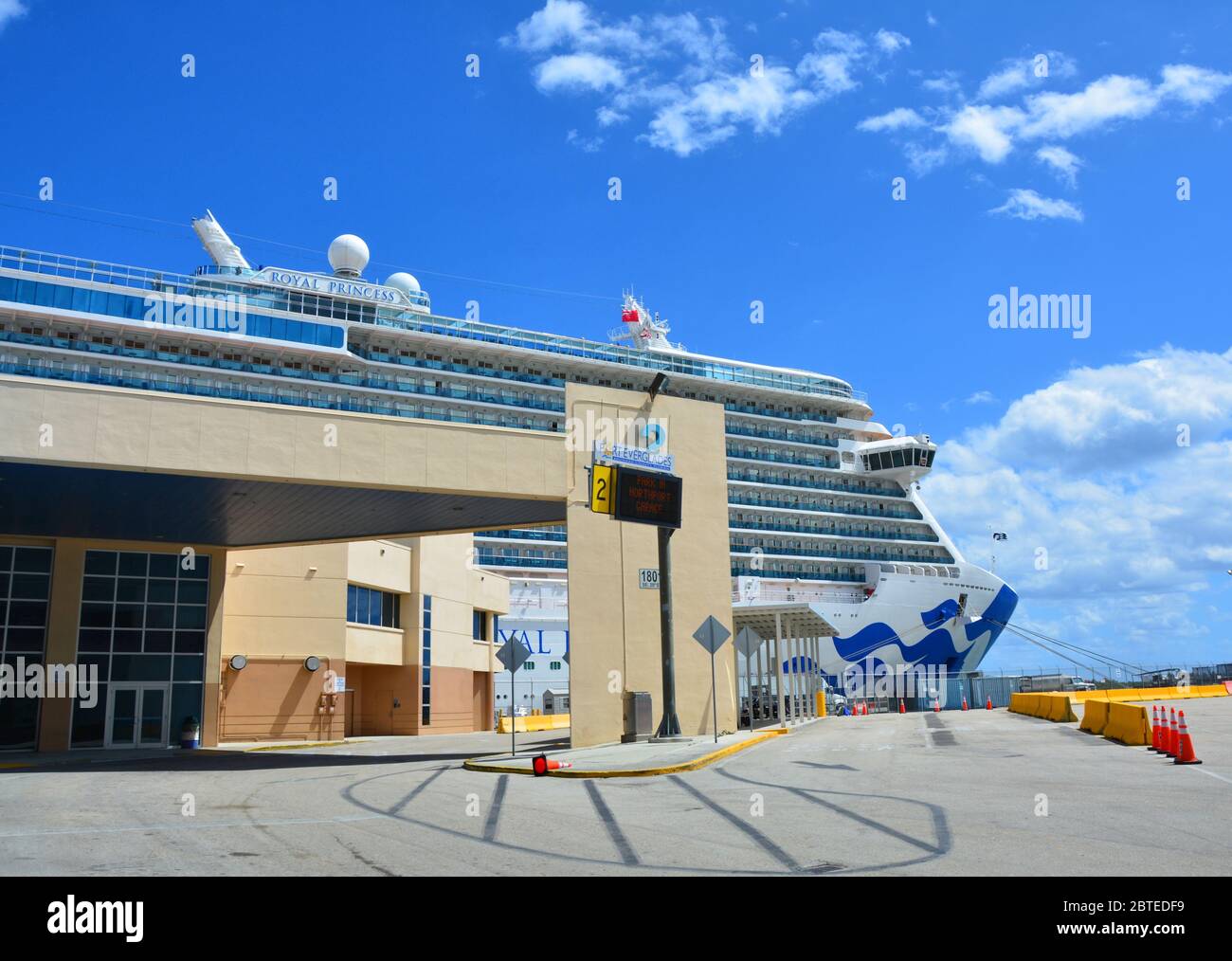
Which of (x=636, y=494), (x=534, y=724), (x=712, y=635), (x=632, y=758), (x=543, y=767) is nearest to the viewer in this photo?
(x=543, y=767)

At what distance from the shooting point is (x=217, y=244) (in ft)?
197

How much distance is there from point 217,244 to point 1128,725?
55176mm

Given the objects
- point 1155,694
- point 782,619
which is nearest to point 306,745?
point 782,619

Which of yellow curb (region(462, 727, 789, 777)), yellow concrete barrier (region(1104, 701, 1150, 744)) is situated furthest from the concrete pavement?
yellow concrete barrier (region(1104, 701, 1150, 744))

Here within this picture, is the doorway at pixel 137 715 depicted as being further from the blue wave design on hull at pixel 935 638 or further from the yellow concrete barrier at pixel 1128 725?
the blue wave design on hull at pixel 935 638

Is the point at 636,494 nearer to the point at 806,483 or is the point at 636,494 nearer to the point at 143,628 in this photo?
the point at 143,628

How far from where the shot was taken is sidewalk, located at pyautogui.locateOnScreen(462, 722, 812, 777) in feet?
54.2

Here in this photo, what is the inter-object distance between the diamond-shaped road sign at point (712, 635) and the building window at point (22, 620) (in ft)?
58.2

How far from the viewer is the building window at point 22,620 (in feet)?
85.5

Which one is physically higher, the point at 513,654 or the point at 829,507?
the point at 829,507

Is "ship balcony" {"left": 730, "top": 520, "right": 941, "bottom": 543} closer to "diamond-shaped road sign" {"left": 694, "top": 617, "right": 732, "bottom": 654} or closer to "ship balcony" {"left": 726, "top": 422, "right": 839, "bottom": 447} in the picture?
"ship balcony" {"left": 726, "top": 422, "right": 839, "bottom": 447}

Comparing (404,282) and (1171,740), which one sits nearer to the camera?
(1171,740)

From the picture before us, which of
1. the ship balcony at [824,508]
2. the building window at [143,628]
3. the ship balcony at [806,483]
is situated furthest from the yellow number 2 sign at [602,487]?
the ship balcony at [806,483]
